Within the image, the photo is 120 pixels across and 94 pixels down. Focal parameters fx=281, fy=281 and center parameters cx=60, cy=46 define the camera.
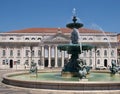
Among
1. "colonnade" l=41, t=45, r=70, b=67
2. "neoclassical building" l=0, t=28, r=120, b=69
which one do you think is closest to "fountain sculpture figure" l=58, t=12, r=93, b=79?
"neoclassical building" l=0, t=28, r=120, b=69

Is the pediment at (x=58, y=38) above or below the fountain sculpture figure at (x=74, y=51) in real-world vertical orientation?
above

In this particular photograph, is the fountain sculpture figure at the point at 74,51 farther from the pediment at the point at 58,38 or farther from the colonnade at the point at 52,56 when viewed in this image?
the colonnade at the point at 52,56

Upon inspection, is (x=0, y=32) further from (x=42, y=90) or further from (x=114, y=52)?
(x=42, y=90)

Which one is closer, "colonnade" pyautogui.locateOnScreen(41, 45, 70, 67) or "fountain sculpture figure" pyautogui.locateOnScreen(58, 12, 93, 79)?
"fountain sculpture figure" pyautogui.locateOnScreen(58, 12, 93, 79)

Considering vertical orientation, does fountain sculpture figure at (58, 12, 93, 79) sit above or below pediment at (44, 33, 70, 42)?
below

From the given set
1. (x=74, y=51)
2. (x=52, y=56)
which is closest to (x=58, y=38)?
(x=52, y=56)

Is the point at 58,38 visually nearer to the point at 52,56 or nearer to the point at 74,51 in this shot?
the point at 52,56

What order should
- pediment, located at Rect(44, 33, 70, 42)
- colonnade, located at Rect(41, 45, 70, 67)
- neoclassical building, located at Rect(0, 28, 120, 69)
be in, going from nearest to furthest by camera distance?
1. pediment, located at Rect(44, 33, 70, 42)
2. neoclassical building, located at Rect(0, 28, 120, 69)
3. colonnade, located at Rect(41, 45, 70, 67)

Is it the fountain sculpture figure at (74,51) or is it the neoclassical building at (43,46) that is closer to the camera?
the fountain sculpture figure at (74,51)

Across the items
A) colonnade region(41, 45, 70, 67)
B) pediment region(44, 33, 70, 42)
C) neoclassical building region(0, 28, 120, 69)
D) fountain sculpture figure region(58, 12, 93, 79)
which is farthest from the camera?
colonnade region(41, 45, 70, 67)

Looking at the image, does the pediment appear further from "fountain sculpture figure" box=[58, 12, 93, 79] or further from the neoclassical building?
"fountain sculpture figure" box=[58, 12, 93, 79]

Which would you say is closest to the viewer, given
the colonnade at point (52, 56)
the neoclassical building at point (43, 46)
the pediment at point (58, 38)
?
the pediment at point (58, 38)

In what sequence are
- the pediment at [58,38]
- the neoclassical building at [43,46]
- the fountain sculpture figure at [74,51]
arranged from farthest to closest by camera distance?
the neoclassical building at [43,46]
the pediment at [58,38]
the fountain sculpture figure at [74,51]

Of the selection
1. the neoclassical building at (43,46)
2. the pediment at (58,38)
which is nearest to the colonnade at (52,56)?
the neoclassical building at (43,46)
